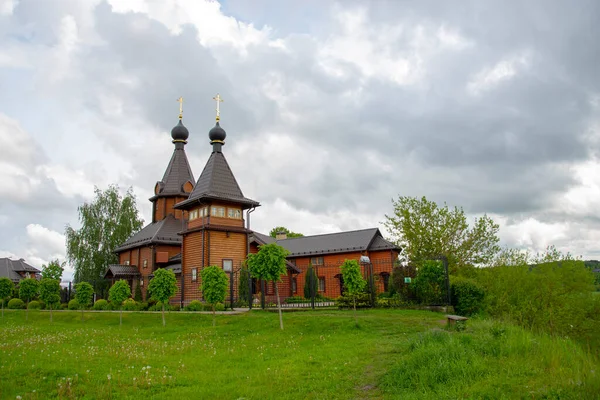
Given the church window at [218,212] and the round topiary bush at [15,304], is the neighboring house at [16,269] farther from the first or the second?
the church window at [218,212]

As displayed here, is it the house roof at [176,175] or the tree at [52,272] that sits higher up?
the house roof at [176,175]

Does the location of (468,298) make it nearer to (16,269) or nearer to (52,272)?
(52,272)

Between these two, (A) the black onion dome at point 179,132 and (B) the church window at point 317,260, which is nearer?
(B) the church window at point 317,260

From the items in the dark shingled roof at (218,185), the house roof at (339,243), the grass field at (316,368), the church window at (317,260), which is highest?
the dark shingled roof at (218,185)

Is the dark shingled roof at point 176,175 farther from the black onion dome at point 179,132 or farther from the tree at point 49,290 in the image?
the tree at point 49,290

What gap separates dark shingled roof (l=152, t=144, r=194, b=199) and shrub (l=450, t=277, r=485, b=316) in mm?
25696

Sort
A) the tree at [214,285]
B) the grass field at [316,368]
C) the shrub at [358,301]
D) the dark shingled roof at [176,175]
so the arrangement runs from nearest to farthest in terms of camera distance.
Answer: the grass field at [316,368], the tree at [214,285], the shrub at [358,301], the dark shingled roof at [176,175]

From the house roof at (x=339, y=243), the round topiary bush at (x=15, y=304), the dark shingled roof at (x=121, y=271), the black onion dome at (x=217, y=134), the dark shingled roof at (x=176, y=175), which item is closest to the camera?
the black onion dome at (x=217, y=134)

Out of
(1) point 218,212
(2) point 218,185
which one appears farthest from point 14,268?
(1) point 218,212

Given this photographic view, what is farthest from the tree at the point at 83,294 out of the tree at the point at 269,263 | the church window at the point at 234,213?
the tree at the point at 269,263

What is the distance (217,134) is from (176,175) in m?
9.50

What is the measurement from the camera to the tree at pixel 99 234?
127 ft

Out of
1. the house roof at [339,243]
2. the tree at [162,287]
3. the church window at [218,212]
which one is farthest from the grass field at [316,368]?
the house roof at [339,243]

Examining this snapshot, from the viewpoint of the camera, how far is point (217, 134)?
30562mm
